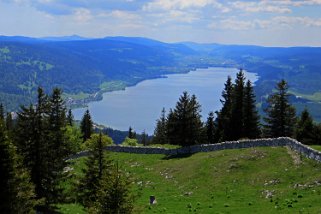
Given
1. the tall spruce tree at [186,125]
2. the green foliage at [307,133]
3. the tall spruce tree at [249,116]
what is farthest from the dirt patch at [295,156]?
the tall spruce tree at [249,116]

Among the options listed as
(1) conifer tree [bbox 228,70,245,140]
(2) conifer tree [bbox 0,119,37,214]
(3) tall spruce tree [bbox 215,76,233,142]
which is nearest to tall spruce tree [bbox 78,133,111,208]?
(2) conifer tree [bbox 0,119,37,214]

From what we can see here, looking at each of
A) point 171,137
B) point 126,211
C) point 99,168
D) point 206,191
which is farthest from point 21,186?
point 171,137

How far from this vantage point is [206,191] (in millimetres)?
42156

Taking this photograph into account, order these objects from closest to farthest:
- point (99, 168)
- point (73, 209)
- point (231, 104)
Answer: point (99, 168)
point (73, 209)
point (231, 104)

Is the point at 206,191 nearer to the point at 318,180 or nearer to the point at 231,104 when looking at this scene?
the point at 318,180

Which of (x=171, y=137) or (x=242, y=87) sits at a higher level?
(x=242, y=87)

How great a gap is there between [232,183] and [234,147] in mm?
13570

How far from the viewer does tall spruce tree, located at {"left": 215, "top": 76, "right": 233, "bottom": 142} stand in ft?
255

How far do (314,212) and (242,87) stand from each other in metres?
47.4

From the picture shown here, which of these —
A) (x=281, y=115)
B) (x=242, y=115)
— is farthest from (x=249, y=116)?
(x=281, y=115)

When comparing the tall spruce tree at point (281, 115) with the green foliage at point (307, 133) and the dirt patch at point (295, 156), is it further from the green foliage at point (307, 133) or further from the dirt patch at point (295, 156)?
the dirt patch at point (295, 156)

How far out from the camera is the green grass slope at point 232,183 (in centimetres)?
3459

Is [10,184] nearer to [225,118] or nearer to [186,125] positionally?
[186,125]

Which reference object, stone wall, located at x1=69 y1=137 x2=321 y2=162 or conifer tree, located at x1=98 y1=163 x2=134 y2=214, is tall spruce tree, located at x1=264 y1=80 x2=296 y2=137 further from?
conifer tree, located at x1=98 y1=163 x2=134 y2=214
